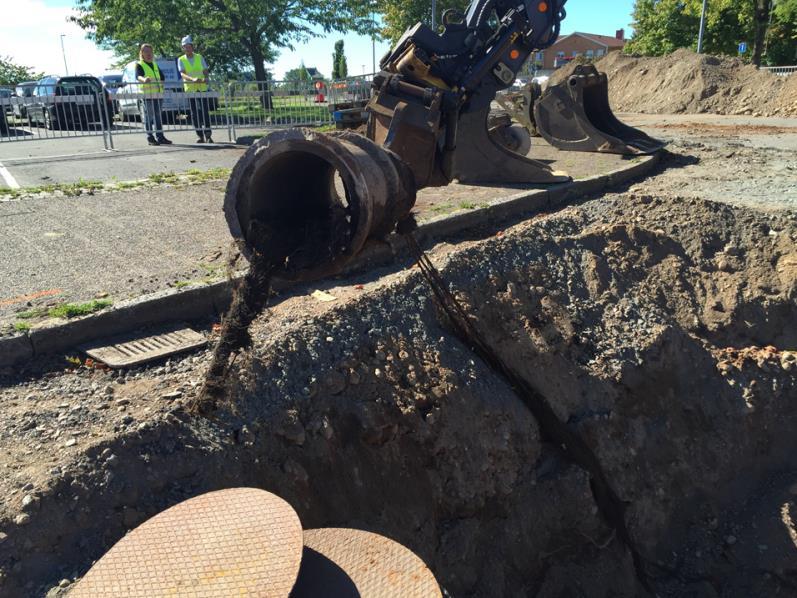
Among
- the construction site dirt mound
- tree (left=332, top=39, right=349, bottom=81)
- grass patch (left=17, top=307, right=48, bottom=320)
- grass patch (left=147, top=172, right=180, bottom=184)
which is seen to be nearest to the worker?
grass patch (left=147, top=172, right=180, bottom=184)

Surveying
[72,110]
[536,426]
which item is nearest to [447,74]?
[536,426]

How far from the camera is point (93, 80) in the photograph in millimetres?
17328

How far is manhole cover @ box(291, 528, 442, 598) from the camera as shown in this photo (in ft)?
9.12

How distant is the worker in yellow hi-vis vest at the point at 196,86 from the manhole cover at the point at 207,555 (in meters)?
11.6

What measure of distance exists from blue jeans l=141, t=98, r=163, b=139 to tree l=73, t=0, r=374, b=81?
12359 millimetres

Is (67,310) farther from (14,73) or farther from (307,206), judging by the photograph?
(14,73)

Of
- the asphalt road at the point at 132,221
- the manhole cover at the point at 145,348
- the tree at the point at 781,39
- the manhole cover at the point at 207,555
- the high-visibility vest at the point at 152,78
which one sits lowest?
the manhole cover at the point at 207,555

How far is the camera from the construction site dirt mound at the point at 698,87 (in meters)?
18.5

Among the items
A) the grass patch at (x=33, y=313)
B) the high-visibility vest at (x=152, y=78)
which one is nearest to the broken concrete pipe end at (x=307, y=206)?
the grass patch at (x=33, y=313)

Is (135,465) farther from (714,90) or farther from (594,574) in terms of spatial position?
(714,90)

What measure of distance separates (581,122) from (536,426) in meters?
7.53

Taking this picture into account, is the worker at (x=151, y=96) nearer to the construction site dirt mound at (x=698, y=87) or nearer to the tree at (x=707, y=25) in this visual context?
the construction site dirt mound at (x=698, y=87)

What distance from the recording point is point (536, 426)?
4.80 meters

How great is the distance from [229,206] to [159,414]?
3.97 ft
